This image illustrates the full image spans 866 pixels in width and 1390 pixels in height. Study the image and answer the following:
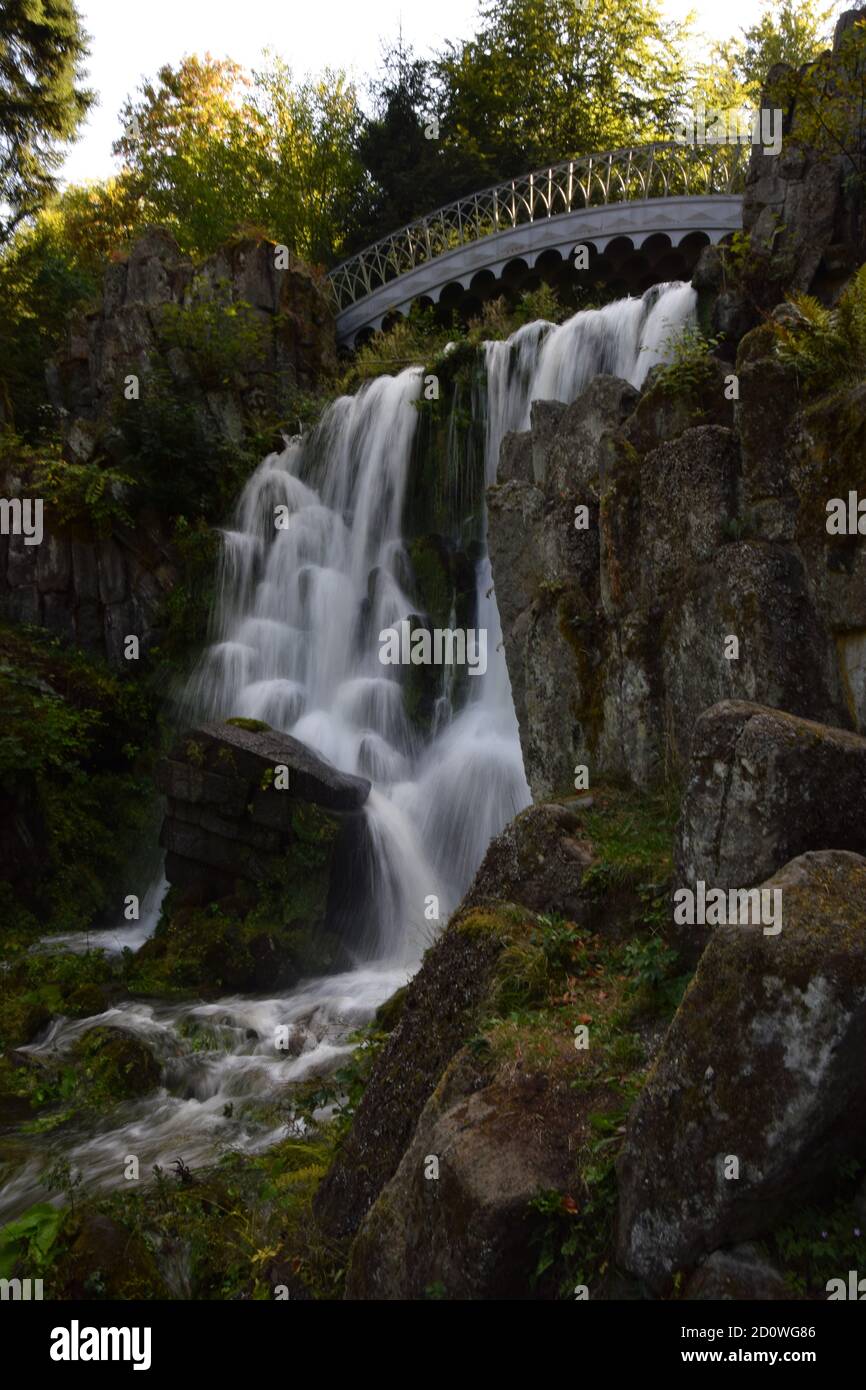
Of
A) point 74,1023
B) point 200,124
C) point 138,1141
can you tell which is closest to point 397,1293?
point 138,1141

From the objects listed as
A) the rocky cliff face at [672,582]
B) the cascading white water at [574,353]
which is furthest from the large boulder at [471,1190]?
the cascading white water at [574,353]

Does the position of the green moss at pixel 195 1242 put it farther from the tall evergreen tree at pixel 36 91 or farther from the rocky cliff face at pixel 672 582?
the tall evergreen tree at pixel 36 91

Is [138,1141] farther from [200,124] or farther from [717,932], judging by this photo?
[200,124]

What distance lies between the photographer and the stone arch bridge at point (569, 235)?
72.5 feet

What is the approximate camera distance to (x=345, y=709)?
1425cm

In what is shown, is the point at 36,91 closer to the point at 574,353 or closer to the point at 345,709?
the point at 574,353

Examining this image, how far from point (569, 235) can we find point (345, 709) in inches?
594

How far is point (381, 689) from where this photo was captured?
46.5 ft

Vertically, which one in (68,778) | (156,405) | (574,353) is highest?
(574,353)

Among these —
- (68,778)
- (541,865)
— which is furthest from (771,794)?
(68,778)

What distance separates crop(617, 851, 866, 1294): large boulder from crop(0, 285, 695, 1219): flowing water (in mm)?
4415

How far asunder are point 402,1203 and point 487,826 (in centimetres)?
723

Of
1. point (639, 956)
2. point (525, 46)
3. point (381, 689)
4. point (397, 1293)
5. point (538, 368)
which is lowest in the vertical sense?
point (397, 1293)
